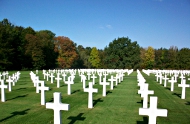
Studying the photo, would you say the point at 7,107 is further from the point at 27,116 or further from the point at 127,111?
the point at 127,111

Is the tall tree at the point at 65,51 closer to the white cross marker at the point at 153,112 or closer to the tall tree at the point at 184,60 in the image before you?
the tall tree at the point at 184,60

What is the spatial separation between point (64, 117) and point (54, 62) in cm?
5750

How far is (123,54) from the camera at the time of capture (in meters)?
61.1

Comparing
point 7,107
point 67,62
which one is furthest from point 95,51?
point 7,107

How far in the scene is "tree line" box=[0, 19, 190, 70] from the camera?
49.5 metres

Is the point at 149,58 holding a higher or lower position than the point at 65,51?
lower

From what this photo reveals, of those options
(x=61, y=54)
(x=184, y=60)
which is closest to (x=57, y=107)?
(x=61, y=54)

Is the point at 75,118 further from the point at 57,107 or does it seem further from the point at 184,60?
the point at 184,60

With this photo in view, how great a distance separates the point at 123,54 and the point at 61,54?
21.4 m

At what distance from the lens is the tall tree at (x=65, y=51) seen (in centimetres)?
6431

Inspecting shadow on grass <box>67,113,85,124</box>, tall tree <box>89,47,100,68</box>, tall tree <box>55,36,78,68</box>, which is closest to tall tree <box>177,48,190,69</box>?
tall tree <box>89,47,100,68</box>

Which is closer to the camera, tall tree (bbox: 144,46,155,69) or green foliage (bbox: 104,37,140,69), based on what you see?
green foliage (bbox: 104,37,140,69)

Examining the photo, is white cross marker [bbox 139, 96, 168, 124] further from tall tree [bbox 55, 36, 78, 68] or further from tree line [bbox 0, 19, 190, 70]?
tall tree [bbox 55, 36, 78, 68]

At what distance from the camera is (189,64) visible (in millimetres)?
64938
